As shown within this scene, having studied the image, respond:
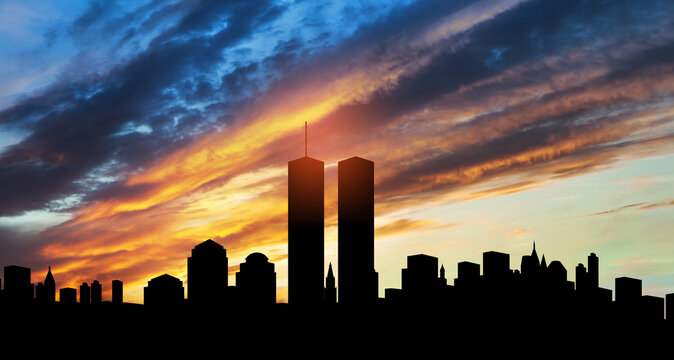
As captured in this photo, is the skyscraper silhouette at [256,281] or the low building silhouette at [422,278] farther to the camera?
the low building silhouette at [422,278]

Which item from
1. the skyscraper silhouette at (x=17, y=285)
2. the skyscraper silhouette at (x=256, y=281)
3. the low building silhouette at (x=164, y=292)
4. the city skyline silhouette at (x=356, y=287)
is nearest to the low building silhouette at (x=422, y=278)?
the city skyline silhouette at (x=356, y=287)

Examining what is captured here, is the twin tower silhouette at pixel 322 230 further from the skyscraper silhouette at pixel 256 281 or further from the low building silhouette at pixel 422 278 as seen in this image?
the skyscraper silhouette at pixel 256 281

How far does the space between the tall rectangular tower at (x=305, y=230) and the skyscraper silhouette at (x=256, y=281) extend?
7.40 meters

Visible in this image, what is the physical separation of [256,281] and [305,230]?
9.93 meters

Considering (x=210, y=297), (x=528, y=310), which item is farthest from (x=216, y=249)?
(x=528, y=310)

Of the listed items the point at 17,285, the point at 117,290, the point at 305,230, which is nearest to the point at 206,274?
the point at 17,285

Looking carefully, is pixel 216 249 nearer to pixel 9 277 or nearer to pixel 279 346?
pixel 279 346

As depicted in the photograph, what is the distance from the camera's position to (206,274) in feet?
84.3

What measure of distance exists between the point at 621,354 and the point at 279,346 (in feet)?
47.0

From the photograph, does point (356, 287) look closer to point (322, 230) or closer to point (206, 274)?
point (322, 230)

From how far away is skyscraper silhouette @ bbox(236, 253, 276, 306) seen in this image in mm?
26625

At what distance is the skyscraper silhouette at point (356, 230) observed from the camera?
3494 cm

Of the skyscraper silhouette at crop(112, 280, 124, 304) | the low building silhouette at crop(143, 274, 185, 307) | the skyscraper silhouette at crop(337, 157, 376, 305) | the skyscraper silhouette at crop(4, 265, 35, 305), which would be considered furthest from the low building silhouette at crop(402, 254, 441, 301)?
the skyscraper silhouette at crop(112, 280, 124, 304)

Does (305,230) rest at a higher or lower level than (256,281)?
higher
